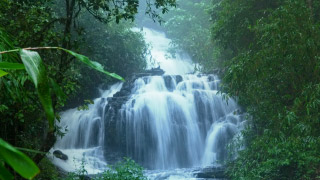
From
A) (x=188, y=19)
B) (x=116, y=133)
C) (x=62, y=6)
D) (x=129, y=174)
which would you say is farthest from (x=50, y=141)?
(x=188, y=19)

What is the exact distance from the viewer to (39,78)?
0.75 m

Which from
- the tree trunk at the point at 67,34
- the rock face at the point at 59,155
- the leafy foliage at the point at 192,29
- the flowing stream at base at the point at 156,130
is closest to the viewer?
the tree trunk at the point at 67,34

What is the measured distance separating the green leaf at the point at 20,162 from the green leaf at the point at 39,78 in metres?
0.15

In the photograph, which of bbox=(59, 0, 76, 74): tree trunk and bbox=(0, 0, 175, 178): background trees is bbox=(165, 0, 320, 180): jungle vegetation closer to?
bbox=(0, 0, 175, 178): background trees

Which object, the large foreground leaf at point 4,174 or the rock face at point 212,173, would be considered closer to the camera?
the large foreground leaf at point 4,174

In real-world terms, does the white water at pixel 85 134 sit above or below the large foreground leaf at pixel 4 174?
below

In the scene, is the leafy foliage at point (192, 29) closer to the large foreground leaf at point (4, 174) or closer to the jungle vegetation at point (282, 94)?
the jungle vegetation at point (282, 94)

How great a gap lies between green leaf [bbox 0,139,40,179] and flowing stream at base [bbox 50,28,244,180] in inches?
480

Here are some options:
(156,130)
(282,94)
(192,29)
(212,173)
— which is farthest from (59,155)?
(192,29)

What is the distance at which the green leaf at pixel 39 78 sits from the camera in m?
0.70

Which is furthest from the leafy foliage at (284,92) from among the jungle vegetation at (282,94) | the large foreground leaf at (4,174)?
the large foreground leaf at (4,174)

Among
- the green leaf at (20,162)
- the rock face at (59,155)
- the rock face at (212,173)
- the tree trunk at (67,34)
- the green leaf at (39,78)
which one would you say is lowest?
the rock face at (212,173)

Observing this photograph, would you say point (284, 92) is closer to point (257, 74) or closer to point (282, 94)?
point (282, 94)

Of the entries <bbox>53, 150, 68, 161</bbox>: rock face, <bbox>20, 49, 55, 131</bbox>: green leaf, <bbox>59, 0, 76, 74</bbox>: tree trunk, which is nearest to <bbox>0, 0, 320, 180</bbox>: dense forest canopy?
<bbox>59, 0, 76, 74</bbox>: tree trunk
